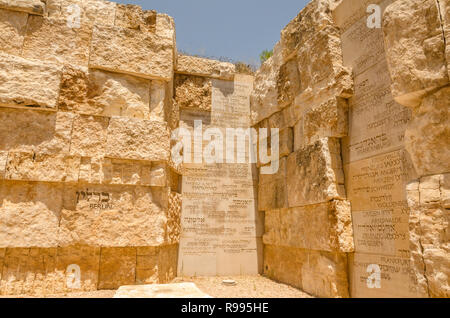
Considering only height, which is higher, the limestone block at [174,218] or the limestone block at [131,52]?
the limestone block at [131,52]

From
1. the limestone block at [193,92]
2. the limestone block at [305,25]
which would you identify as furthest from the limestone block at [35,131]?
the limestone block at [305,25]

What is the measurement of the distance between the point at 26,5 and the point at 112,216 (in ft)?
9.60

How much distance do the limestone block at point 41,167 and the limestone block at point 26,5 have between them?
190 cm

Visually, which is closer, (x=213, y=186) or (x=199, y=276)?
(x=199, y=276)

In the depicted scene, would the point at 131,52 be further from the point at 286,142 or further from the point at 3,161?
the point at 286,142

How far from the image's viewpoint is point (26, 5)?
396 cm

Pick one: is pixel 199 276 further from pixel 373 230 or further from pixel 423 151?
pixel 423 151

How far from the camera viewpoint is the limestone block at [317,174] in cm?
357

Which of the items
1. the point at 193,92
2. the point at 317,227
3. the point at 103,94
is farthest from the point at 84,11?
the point at 317,227

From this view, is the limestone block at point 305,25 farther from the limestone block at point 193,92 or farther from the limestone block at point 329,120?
the limestone block at point 193,92

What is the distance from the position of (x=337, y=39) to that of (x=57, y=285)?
4.50m

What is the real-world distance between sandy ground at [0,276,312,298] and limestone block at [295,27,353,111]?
246 cm

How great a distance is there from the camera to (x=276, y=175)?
15.7ft

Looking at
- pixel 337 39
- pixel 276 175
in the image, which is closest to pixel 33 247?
pixel 276 175
